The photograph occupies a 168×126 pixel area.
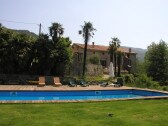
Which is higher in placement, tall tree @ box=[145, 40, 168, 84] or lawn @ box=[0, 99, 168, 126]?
tall tree @ box=[145, 40, 168, 84]

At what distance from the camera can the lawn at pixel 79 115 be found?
31.4 feet

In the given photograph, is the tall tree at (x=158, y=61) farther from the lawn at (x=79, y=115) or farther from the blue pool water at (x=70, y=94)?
the lawn at (x=79, y=115)

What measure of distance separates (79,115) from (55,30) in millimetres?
23311

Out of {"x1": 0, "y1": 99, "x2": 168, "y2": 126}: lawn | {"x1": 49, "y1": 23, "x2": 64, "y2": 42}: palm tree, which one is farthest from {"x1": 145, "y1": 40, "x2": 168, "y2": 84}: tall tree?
{"x1": 0, "y1": 99, "x2": 168, "y2": 126}: lawn

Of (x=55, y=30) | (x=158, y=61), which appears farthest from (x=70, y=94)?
(x=158, y=61)

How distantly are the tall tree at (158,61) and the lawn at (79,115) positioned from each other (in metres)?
35.6

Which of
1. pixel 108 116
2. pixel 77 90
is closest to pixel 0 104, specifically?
pixel 108 116

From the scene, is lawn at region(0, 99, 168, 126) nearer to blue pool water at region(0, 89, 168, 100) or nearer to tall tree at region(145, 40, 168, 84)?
blue pool water at region(0, 89, 168, 100)

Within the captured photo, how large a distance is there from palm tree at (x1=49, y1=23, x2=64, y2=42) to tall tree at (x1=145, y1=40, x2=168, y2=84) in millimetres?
20785

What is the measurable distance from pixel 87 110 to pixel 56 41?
840 inches

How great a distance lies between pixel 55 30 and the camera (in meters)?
33.2

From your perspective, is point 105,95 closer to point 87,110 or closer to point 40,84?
point 40,84

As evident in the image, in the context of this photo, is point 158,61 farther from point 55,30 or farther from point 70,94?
point 70,94

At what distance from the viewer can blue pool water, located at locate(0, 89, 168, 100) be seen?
2128 cm
